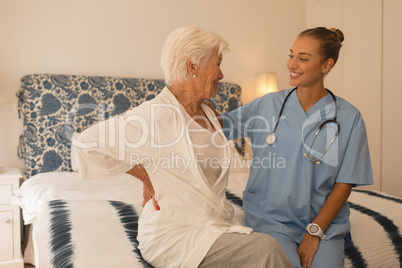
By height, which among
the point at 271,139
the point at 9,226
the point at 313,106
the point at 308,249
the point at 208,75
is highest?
the point at 208,75

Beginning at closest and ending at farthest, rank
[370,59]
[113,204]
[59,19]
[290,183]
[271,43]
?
[290,183]
[113,204]
[59,19]
[370,59]
[271,43]

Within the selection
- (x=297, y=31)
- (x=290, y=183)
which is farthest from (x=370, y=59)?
(x=290, y=183)

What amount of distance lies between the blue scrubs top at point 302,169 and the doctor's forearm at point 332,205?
0.03m

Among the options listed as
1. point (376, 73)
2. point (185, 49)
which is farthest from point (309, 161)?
point (376, 73)

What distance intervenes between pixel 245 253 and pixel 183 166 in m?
0.34

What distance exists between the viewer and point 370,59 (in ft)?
11.9

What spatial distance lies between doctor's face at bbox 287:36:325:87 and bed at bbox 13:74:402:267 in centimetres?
68

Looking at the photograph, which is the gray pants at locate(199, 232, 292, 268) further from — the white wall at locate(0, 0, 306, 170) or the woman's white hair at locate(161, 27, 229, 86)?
the white wall at locate(0, 0, 306, 170)

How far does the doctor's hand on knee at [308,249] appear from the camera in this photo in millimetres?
1378

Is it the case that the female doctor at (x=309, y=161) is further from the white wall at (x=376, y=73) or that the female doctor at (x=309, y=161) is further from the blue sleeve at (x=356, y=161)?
the white wall at (x=376, y=73)

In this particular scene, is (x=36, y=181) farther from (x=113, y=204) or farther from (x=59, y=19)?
(x=59, y=19)

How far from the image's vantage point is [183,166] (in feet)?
4.14

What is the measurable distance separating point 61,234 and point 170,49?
86 centimetres

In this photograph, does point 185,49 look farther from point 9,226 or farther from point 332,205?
point 9,226
